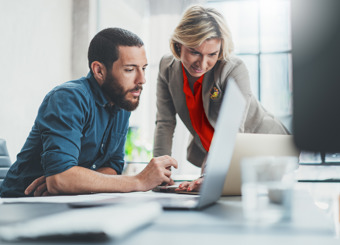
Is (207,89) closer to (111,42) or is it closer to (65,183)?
(111,42)

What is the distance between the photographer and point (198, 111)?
1784 millimetres

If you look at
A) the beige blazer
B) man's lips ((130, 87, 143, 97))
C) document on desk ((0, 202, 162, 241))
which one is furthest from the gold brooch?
document on desk ((0, 202, 162, 241))

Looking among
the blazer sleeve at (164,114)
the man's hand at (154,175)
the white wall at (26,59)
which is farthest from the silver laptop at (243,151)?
the white wall at (26,59)

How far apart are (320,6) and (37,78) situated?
3358 millimetres

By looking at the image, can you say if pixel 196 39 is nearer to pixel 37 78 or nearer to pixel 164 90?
pixel 164 90

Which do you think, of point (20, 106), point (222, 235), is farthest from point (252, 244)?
point (20, 106)

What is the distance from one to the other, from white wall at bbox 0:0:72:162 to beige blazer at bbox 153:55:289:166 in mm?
1791

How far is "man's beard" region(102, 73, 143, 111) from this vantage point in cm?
148

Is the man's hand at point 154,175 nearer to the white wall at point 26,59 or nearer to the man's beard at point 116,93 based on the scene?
the man's beard at point 116,93

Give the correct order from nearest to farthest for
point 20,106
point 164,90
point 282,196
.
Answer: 1. point 282,196
2. point 164,90
3. point 20,106

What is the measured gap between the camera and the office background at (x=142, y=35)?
11.0ft

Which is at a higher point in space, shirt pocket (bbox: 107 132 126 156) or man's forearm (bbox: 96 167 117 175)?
shirt pocket (bbox: 107 132 126 156)

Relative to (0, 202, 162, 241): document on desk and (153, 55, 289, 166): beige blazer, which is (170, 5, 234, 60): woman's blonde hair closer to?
(153, 55, 289, 166): beige blazer

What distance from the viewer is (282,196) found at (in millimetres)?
516
